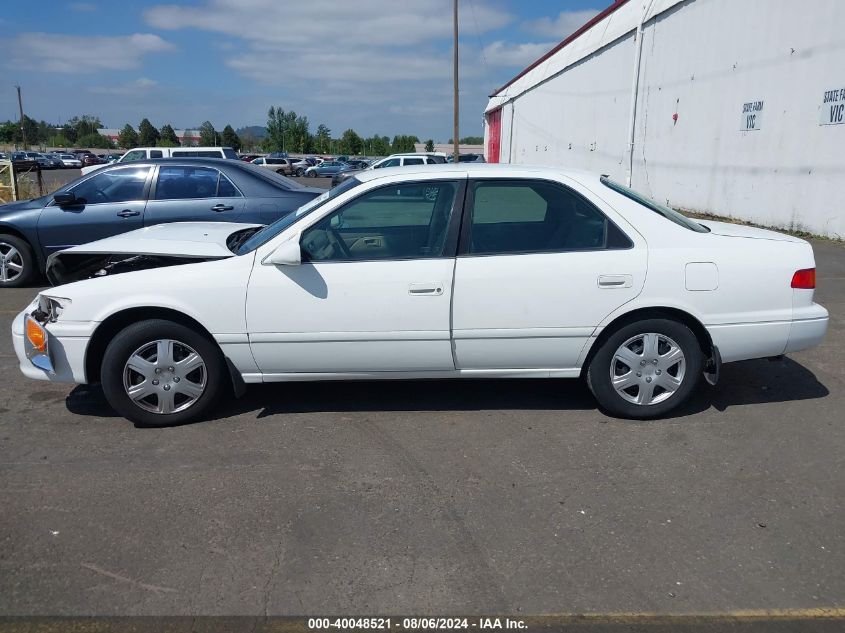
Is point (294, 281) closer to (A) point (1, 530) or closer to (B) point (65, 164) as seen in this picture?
(A) point (1, 530)

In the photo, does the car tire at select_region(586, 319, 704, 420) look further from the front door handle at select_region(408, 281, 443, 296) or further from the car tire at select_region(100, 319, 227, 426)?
the car tire at select_region(100, 319, 227, 426)

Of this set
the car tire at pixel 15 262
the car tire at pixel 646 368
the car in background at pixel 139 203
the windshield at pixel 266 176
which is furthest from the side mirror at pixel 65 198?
the car tire at pixel 646 368

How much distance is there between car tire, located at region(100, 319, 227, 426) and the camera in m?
4.34

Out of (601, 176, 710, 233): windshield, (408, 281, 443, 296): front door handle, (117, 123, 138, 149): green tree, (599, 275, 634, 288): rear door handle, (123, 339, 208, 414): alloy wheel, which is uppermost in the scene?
(117, 123, 138, 149): green tree

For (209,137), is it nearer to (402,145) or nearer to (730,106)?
(402,145)

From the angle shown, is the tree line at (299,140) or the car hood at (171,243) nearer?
the car hood at (171,243)

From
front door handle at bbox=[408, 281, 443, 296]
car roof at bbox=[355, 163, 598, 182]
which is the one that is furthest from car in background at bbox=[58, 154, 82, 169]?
front door handle at bbox=[408, 281, 443, 296]

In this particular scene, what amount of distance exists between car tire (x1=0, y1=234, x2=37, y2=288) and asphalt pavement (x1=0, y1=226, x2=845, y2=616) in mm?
4288

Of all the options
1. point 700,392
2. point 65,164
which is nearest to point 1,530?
point 700,392

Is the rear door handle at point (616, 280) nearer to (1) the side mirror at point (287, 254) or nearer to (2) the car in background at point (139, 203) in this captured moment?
(1) the side mirror at point (287, 254)

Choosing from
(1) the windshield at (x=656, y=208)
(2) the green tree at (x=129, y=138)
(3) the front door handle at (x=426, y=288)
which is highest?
(2) the green tree at (x=129, y=138)

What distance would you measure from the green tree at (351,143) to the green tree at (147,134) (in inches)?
→ 1001

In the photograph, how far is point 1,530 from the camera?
3.33 meters

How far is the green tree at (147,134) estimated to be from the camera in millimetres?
94688
